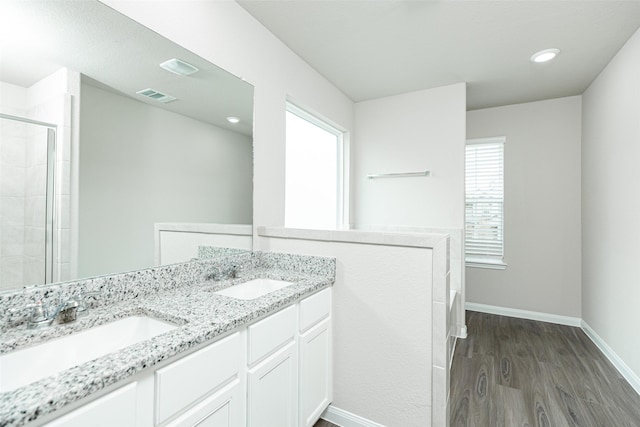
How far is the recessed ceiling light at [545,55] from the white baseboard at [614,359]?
97.8 inches

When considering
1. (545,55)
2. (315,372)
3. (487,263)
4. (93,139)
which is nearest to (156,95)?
(93,139)

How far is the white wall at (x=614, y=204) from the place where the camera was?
2.22 m

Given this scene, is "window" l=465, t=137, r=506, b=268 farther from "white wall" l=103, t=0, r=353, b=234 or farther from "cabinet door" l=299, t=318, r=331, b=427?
"cabinet door" l=299, t=318, r=331, b=427

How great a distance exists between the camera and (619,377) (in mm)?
2336

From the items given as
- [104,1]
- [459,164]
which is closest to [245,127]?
[104,1]

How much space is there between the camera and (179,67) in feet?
5.18

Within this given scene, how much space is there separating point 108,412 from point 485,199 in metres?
4.11

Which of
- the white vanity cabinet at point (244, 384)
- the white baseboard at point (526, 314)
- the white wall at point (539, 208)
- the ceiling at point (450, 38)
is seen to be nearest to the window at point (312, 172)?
the ceiling at point (450, 38)

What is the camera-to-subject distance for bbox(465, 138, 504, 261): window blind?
3.80 m

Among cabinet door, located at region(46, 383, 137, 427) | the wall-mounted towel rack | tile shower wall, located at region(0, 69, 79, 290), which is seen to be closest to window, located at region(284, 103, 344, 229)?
the wall-mounted towel rack

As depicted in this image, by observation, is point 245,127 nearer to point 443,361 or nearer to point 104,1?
point 104,1

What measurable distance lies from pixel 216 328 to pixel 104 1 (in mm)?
1387

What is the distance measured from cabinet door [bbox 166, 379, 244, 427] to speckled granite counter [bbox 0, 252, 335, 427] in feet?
0.70

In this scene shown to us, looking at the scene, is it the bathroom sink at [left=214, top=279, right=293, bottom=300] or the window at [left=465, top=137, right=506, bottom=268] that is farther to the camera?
the window at [left=465, top=137, right=506, bottom=268]
